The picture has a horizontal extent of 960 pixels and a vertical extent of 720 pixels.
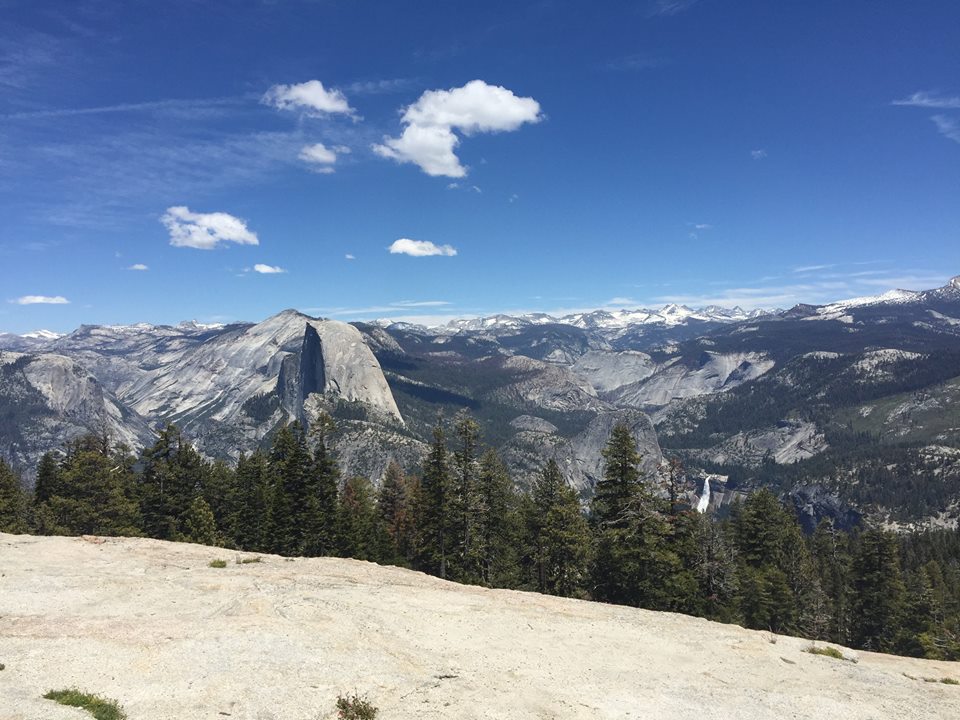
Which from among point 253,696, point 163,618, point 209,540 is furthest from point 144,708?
point 209,540

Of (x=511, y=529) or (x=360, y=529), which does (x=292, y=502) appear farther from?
(x=511, y=529)

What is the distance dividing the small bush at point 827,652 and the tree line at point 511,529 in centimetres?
1417

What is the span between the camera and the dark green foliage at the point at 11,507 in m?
53.5

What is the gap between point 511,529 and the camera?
179 ft

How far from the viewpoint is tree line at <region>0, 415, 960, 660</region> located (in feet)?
136

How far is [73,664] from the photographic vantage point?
631 inches

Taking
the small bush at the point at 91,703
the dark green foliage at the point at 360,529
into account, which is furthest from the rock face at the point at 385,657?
the dark green foliage at the point at 360,529

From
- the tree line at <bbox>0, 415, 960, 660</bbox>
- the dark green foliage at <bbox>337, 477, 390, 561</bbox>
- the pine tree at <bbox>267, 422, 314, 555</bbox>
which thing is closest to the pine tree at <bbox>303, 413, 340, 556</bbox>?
the tree line at <bbox>0, 415, 960, 660</bbox>

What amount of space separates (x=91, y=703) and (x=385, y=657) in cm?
881

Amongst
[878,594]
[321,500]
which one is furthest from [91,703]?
[878,594]

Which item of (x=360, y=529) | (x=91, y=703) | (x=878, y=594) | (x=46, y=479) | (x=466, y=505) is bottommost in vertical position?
(x=878, y=594)

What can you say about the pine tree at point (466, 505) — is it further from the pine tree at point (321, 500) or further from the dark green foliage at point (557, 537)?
the pine tree at point (321, 500)

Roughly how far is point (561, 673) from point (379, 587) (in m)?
13.4

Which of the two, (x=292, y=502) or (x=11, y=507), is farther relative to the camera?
(x=11, y=507)
